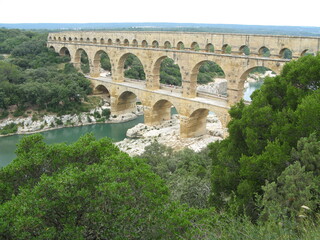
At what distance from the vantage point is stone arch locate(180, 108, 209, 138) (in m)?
19.1

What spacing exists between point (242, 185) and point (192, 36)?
1329 cm

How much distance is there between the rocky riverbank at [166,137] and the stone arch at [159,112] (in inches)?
13.7

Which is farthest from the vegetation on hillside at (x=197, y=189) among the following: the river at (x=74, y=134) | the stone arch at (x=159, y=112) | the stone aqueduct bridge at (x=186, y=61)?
the river at (x=74, y=134)

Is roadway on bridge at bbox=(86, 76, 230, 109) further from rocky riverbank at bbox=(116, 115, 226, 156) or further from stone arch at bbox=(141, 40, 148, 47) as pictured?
stone arch at bbox=(141, 40, 148, 47)

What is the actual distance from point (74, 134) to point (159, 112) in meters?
5.92

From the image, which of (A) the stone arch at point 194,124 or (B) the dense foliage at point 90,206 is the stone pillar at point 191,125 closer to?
(A) the stone arch at point 194,124

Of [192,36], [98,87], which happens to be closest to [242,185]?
[192,36]

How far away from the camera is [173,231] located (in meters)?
5.41

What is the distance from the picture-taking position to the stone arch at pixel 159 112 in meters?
21.5

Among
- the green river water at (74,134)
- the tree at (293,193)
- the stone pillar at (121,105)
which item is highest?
the tree at (293,193)

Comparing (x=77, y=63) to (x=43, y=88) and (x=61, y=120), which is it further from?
(x=61, y=120)

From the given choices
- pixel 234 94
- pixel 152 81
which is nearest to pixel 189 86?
pixel 234 94

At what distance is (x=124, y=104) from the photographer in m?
25.3

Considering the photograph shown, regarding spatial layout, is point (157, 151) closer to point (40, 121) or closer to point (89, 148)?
point (89, 148)
